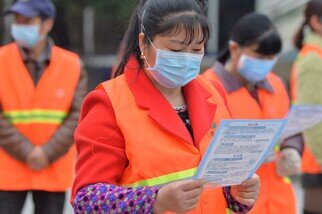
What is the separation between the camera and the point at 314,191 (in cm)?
456

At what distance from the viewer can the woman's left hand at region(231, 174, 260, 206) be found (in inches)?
100.0

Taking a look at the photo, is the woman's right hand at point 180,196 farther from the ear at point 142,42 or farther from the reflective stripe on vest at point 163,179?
the ear at point 142,42

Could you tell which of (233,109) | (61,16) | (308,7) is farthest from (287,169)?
(61,16)

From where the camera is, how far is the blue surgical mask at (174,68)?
257cm

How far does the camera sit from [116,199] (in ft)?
7.84

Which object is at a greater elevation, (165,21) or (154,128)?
(165,21)

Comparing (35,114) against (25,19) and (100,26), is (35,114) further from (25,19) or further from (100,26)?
(100,26)

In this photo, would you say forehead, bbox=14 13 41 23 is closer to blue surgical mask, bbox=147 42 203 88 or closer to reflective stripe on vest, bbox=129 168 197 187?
blue surgical mask, bbox=147 42 203 88

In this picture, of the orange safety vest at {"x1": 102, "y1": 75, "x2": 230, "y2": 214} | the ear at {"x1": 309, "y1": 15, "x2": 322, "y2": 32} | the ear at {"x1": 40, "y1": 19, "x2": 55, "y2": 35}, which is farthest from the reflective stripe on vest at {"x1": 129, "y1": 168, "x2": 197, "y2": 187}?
the ear at {"x1": 40, "y1": 19, "x2": 55, "y2": 35}

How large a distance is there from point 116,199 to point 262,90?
191 centimetres

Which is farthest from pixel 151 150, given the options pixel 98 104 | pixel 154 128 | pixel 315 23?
pixel 315 23

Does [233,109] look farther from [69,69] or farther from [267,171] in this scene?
[69,69]

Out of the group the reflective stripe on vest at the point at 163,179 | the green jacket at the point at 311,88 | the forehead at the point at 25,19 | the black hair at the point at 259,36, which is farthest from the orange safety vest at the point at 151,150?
the forehead at the point at 25,19

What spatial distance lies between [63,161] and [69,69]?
544 mm
